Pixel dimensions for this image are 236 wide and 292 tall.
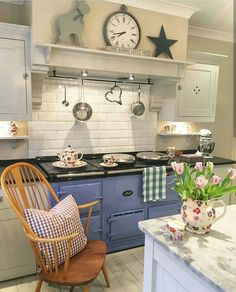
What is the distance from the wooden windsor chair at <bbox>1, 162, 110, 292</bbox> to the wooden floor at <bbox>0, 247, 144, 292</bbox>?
11 cm

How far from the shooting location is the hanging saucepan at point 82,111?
272 cm

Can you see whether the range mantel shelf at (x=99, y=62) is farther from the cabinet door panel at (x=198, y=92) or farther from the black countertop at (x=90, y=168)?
the black countertop at (x=90, y=168)

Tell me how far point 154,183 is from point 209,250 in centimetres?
145

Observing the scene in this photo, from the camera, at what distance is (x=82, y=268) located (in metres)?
1.60

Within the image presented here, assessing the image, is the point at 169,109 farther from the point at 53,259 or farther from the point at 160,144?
the point at 53,259

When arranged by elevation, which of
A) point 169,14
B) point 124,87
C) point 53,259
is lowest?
point 53,259

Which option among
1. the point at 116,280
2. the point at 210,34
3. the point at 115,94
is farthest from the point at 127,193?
the point at 210,34

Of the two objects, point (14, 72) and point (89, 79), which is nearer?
point (14, 72)

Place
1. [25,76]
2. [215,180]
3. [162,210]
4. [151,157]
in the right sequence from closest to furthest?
[215,180], [25,76], [162,210], [151,157]

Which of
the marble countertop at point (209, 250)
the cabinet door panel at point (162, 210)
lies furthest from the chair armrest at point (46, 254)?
the cabinet door panel at point (162, 210)

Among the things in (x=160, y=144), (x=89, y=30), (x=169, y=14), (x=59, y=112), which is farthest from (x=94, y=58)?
(x=160, y=144)

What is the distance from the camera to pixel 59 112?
8.83ft

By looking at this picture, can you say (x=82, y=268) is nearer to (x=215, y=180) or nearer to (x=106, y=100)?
(x=215, y=180)

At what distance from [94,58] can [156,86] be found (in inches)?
40.5
